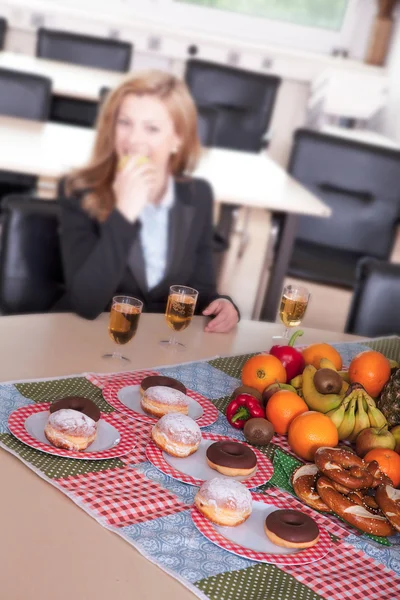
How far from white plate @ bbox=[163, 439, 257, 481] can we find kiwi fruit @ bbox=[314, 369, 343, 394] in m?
0.23

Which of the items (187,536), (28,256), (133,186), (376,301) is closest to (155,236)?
(133,186)

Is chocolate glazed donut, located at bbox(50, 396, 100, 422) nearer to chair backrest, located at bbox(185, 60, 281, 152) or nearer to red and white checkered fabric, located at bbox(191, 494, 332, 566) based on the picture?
red and white checkered fabric, located at bbox(191, 494, 332, 566)

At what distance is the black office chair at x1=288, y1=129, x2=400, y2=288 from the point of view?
128 inches

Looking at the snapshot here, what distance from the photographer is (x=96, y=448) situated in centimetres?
107

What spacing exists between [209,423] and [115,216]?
0.78 meters

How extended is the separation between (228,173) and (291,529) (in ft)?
7.70

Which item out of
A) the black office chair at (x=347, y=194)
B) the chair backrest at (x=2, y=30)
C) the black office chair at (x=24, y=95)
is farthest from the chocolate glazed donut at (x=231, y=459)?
the chair backrest at (x=2, y=30)

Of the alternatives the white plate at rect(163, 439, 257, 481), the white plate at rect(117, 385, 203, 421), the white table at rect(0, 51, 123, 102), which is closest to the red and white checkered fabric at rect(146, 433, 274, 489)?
the white plate at rect(163, 439, 257, 481)

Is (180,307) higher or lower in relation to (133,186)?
lower

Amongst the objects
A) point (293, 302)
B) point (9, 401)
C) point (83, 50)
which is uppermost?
point (83, 50)

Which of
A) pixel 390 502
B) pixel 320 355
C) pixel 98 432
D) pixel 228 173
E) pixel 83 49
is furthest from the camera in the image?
pixel 83 49

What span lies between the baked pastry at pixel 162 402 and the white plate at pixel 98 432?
76 mm

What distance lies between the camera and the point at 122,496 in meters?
0.98

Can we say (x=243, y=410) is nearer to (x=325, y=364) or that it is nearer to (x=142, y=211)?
(x=325, y=364)
